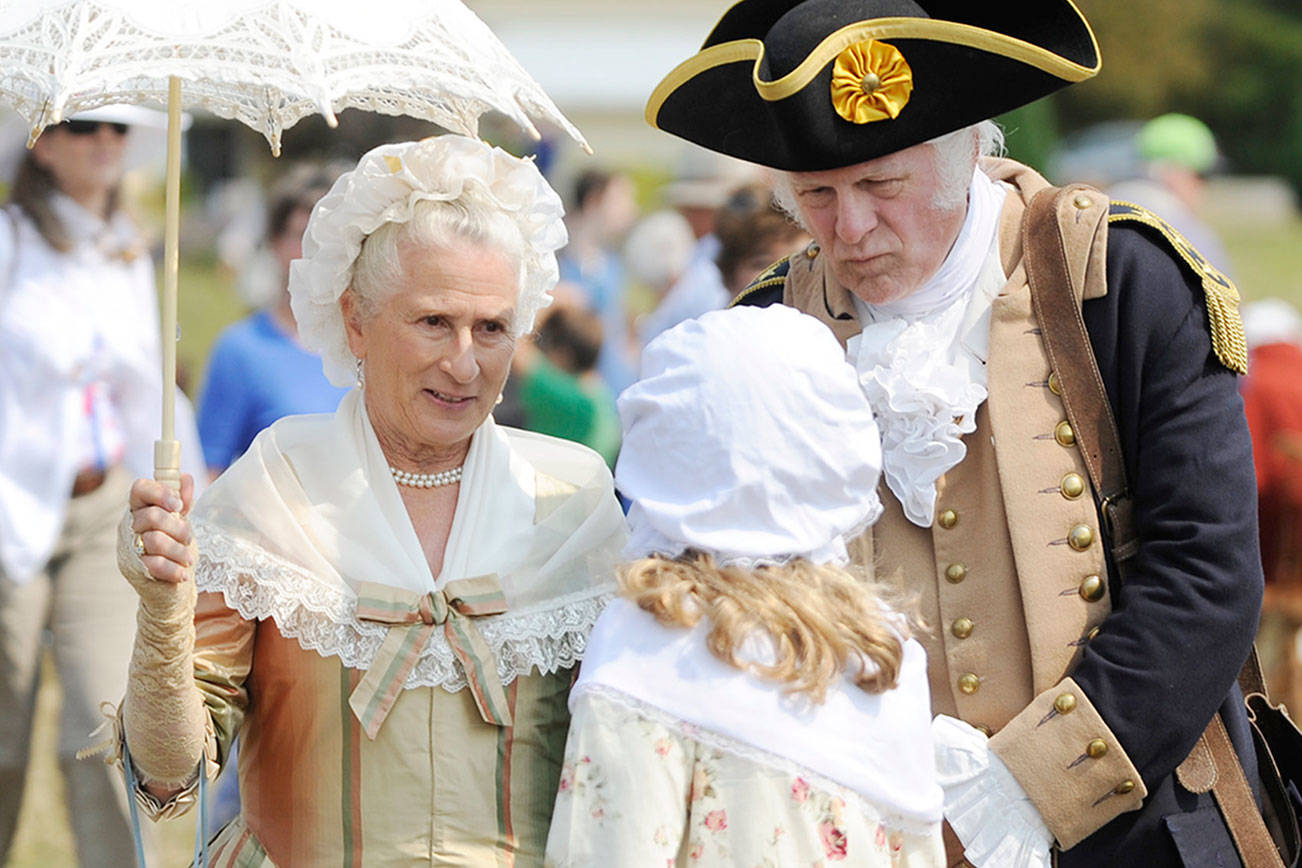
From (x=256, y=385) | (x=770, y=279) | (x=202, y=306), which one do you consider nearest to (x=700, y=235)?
(x=256, y=385)

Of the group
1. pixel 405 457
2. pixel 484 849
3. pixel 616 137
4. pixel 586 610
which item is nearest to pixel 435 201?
pixel 405 457

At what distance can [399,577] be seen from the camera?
105 inches

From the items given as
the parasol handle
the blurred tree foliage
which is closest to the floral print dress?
the parasol handle

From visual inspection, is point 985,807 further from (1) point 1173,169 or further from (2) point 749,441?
(1) point 1173,169

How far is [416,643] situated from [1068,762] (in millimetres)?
1021

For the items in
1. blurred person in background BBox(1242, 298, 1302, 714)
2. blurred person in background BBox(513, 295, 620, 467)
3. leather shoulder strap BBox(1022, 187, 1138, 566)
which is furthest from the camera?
blurred person in background BBox(1242, 298, 1302, 714)

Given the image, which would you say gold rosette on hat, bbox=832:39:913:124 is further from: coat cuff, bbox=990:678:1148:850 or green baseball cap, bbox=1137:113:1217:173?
green baseball cap, bbox=1137:113:1217:173

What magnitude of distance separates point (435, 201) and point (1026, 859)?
1.38 metres

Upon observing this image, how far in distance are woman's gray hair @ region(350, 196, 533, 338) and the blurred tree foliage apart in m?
27.8

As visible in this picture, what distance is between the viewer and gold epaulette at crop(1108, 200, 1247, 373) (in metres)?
2.75

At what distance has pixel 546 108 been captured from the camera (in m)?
2.73

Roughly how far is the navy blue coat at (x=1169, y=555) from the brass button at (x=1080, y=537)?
0.05m

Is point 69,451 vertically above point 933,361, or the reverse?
point 933,361

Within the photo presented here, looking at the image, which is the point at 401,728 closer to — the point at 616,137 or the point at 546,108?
the point at 546,108
